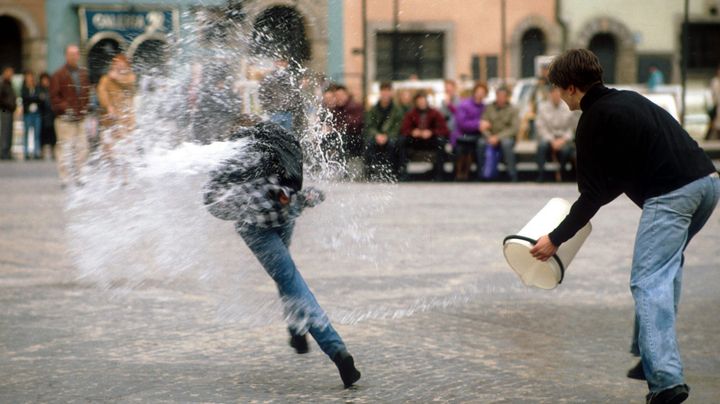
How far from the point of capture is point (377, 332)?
721cm

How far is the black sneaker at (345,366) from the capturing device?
227 inches

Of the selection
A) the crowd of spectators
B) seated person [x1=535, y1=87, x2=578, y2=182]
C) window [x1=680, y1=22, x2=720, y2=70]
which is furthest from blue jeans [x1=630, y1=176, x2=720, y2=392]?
window [x1=680, y1=22, x2=720, y2=70]

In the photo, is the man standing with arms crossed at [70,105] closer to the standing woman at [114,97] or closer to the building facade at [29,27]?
the standing woman at [114,97]

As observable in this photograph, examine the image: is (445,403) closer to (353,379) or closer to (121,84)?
(353,379)

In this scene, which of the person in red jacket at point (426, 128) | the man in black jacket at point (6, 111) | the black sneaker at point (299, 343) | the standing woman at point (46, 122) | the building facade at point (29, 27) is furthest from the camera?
the building facade at point (29, 27)

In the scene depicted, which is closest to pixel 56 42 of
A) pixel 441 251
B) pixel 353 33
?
pixel 353 33

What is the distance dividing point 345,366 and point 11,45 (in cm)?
3429

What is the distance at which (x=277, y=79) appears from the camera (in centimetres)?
792

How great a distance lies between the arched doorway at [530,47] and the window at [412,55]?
8.49 ft

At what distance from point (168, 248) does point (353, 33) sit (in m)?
25.1

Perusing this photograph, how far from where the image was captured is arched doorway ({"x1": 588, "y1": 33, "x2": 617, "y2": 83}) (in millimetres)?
41156

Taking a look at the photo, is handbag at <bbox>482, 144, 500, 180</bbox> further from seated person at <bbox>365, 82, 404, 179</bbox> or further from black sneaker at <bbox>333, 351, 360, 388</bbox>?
black sneaker at <bbox>333, 351, 360, 388</bbox>

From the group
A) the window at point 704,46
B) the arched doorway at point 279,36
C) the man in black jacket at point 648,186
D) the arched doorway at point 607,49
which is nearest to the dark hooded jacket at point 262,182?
the man in black jacket at point 648,186

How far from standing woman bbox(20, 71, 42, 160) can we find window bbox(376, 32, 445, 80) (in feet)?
45.3
